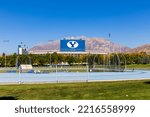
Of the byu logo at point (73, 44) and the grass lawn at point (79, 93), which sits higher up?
the byu logo at point (73, 44)

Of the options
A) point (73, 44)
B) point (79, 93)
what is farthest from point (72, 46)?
point (79, 93)

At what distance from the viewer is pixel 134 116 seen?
5.23 m

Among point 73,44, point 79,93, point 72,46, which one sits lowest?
point 79,93

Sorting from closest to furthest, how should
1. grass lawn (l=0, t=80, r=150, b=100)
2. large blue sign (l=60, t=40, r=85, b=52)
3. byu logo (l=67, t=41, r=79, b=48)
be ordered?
grass lawn (l=0, t=80, r=150, b=100) < large blue sign (l=60, t=40, r=85, b=52) < byu logo (l=67, t=41, r=79, b=48)

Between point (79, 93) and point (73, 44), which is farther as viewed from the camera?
point (73, 44)

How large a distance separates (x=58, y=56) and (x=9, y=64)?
16742 millimetres

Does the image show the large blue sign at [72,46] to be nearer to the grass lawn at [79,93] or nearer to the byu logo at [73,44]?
the byu logo at [73,44]

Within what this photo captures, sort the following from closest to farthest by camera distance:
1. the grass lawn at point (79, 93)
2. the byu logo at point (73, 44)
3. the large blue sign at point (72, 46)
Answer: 1. the grass lawn at point (79, 93)
2. the large blue sign at point (72, 46)
3. the byu logo at point (73, 44)

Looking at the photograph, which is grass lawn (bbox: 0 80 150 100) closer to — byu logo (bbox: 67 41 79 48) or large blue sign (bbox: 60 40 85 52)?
large blue sign (bbox: 60 40 85 52)

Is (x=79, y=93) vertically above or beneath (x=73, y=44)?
beneath

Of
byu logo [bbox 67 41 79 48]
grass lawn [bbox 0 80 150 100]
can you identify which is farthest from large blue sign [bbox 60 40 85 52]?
grass lawn [bbox 0 80 150 100]

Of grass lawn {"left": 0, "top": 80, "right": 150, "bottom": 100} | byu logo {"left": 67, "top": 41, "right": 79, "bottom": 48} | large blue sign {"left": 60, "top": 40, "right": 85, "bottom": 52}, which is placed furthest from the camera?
byu logo {"left": 67, "top": 41, "right": 79, "bottom": 48}

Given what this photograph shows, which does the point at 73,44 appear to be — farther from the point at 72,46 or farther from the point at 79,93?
the point at 79,93

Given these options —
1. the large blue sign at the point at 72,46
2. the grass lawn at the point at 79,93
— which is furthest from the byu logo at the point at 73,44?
the grass lawn at the point at 79,93
